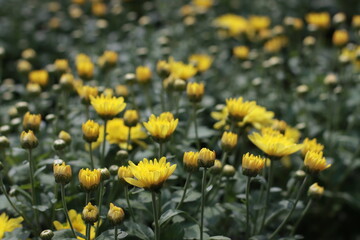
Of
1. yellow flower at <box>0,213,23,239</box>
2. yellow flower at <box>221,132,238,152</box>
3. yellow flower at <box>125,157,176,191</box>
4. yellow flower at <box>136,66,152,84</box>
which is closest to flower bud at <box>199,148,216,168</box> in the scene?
yellow flower at <box>125,157,176,191</box>

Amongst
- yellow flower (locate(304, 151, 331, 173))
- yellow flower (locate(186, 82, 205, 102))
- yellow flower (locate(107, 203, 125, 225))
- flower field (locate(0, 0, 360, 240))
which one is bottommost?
flower field (locate(0, 0, 360, 240))

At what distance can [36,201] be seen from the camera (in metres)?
2.46

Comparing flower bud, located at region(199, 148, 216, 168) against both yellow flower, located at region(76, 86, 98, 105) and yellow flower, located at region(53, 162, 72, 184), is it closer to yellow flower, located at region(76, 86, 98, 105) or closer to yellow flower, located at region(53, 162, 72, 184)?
yellow flower, located at region(53, 162, 72, 184)

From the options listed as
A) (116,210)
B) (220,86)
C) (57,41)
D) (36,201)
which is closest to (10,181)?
(36,201)

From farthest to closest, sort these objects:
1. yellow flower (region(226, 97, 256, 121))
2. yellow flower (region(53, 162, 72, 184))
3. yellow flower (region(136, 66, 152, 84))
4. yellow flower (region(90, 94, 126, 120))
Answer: yellow flower (region(136, 66, 152, 84))
yellow flower (region(226, 97, 256, 121))
yellow flower (region(90, 94, 126, 120))
yellow flower (region(53, 162, 72, 184))

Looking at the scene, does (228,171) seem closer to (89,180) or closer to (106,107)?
(106,107)

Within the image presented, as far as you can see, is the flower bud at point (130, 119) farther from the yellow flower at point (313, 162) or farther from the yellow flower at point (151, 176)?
the yellow flower at point (313, 162)

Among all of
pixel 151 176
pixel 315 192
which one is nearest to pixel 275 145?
pixel 315 192

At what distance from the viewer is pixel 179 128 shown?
2986 millimetres

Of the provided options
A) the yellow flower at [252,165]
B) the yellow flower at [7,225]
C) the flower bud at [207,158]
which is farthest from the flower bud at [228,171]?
the yellow flower at [7,225]

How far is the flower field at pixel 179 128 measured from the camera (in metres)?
2.25

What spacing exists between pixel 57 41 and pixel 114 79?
1.52 metres

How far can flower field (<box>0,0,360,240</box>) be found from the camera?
2.25m

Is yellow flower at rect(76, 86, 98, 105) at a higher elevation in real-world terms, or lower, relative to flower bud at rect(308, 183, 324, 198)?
higher
